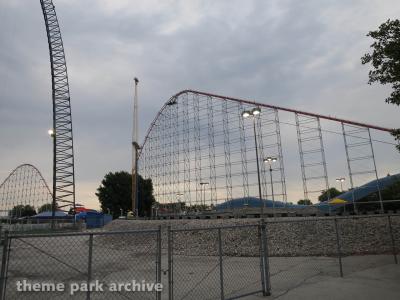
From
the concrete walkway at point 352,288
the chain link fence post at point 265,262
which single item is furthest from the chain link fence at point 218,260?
the concrete walkway at point 352,288

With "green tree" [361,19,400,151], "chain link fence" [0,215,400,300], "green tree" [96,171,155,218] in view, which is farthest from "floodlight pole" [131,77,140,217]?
"green tree" [361,19,400,151]

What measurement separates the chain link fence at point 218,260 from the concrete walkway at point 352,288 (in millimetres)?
252

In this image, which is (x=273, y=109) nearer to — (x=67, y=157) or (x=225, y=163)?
(x=225, y=163)

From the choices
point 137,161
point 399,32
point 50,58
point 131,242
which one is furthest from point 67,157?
point 399,32

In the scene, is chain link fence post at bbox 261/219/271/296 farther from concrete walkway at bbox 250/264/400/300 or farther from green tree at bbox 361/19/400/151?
green tree at bbox 361/19/400/151

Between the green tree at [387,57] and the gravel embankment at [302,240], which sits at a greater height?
the green tree at [387,57]

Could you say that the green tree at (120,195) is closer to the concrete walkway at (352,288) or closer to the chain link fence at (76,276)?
the chain link fence at (76,276)

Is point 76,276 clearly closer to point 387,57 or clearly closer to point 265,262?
point 265,262

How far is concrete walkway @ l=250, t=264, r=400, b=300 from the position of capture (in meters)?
6.57

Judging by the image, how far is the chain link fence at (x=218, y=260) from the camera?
677cm

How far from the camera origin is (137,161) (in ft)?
164

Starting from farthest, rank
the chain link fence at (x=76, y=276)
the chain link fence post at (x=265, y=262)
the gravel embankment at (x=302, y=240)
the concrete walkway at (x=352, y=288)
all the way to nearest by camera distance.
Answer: the gravel embankment at (x=302, y=240) → the chain link fence post at (x=265, y=262) → the concrete walkway at (x=352, y=288) → the chain link fence at (x=76, y=276)

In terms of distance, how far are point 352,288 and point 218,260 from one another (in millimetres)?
7441

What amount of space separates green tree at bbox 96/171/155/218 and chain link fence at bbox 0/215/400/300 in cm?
3680
